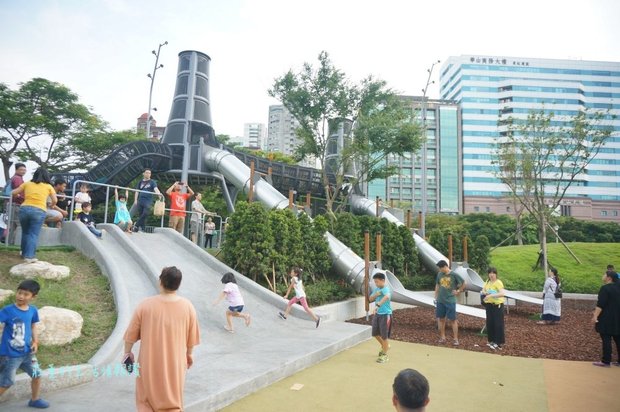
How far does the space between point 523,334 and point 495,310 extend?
2690 mm

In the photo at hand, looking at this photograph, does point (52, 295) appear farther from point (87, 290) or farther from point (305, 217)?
point (305, 217)

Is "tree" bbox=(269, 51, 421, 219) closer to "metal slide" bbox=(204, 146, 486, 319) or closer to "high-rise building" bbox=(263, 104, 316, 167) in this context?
"metal slide" bbox=(204, 146, 486, 319)

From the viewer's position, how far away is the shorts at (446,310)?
8789 millimetres

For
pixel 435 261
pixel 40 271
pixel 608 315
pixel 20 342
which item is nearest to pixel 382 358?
pixel 608 315

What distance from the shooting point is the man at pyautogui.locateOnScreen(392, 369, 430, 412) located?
2.25 m

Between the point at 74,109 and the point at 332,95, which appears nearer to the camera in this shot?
the point at 332,95

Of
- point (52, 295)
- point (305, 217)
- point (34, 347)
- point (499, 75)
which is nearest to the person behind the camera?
point (34, 347)

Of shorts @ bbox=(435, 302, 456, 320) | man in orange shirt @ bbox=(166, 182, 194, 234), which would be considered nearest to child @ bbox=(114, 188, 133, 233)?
man in orange shirt @ bbox=(166, 182, 194, 234)

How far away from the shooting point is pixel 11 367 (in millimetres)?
3848

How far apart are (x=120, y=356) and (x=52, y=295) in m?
1.67

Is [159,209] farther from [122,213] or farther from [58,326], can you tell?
[58,326]

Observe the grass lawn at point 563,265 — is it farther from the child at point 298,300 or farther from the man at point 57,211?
the man at point 57,211

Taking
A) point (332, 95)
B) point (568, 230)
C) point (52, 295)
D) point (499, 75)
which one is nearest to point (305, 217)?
point (52, 295)

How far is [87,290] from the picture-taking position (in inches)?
280
